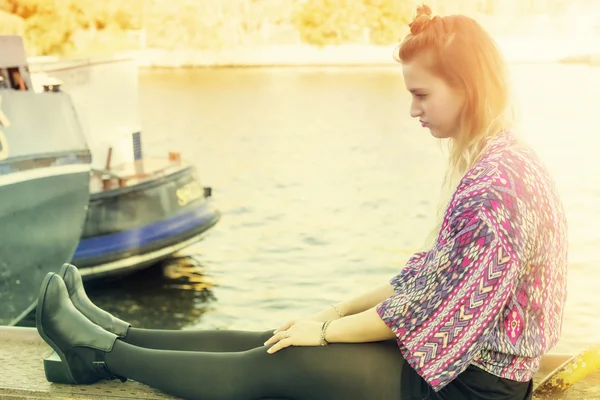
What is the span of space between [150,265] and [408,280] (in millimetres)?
4118

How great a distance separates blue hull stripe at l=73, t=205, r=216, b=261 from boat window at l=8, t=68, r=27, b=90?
49.0 inches

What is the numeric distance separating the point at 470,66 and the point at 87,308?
3.20 ft

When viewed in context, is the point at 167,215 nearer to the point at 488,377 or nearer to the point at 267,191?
the point at 267,191

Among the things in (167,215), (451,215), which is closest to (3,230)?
Answer: (167,215)

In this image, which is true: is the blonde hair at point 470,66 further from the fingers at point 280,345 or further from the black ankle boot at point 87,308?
the black ankle boot at point 87,308

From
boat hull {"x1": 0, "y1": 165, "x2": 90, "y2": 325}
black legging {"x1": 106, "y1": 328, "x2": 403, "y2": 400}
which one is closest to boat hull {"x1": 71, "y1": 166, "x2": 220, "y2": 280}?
boat hull {"x1": 0, "y1": 165, "x2": 90, "y2": 325}

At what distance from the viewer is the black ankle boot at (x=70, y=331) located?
1.50 m

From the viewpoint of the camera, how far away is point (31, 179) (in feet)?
11.7

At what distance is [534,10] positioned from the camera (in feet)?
10.4

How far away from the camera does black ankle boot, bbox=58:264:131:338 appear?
1.58 m

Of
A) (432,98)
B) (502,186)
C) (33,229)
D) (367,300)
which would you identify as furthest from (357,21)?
(502,186)

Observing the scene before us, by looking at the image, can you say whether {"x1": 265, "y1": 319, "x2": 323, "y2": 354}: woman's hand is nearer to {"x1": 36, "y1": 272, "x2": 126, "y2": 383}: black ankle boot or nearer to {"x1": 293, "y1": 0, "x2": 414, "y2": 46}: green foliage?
{"x1": 36, "y1": 272, "x2": 126, "y2": 383}: black ankle boot

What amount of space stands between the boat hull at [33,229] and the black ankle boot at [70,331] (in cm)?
210

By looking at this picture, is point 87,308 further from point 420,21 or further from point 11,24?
point 11,24
